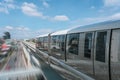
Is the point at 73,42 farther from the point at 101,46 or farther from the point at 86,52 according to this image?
the point at 101,46

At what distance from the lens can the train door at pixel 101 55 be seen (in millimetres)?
6121

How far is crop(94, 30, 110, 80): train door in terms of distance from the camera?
6.12 m

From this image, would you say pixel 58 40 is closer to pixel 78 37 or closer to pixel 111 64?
pixel 78 37

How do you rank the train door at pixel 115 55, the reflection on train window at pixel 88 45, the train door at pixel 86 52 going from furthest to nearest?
the reflection on train window at pixel 88 45, the train door at pixel 86 52, the train door at pixel 115 55

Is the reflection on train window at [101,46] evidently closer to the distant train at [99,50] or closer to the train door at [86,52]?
the distant train at [99,50]

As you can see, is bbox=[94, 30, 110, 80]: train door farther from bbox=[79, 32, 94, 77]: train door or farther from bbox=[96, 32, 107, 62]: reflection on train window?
bbox=[79, 32, 94, 77]: train door

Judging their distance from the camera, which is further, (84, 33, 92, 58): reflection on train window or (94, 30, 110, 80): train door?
(84, 33, 92, 58): reflection on train window

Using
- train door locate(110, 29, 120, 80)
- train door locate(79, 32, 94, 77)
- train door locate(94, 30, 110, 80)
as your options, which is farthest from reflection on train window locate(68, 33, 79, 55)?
train door locate(110, 29, 120, 80)

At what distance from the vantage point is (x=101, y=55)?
257 inches

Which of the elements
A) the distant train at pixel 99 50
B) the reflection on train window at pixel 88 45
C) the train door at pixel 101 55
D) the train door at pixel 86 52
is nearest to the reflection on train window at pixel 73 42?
the distant train at pixel 99 50

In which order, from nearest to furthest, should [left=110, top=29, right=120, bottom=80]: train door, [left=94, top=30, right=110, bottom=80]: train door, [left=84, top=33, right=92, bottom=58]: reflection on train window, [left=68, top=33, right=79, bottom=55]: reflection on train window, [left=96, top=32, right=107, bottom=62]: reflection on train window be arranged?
[left=110, top=29, right=120, bottom=80]: train door < [left=94, top=30, right=110, bottom=80]: train door < [left=96, top=32, right=107, bottom=62]: reflection on train window < [left=84, top=33, right=92, bottom=58]: reflection on train window < [left=68, top=33, right=79, bottom=55]: reflection on train window

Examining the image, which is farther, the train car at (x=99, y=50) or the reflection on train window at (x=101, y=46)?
the reflection on train window at (x=101, y=46)

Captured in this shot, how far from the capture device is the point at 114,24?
5801mm

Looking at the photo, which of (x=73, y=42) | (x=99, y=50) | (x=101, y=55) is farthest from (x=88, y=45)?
(x=73, y=42)
